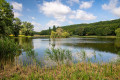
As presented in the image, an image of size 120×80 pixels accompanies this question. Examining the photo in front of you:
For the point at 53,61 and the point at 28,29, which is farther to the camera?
the point at 28,29

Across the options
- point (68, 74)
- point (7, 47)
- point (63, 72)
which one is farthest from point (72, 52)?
point (7, 47)

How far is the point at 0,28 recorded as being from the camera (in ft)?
61.1

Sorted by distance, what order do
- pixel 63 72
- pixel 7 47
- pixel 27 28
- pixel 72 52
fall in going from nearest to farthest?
pixel 63 72 → pixel 7 47 → pixel 72 52 → pixel 27 28

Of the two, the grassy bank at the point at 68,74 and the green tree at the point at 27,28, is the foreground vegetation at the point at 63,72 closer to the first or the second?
the grassy bank at the point at 68,74

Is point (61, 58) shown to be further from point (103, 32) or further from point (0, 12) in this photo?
point (103, 32)

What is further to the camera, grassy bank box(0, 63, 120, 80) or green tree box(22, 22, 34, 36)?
green tree box(22, 22, 34, 36)

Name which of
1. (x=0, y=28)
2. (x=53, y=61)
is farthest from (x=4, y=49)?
(x=0, y=28)

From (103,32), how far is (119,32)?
1261 inches

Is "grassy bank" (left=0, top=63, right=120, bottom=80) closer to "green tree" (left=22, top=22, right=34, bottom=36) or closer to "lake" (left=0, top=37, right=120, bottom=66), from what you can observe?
"lake" (left=0, top=37, right=120, bottom=66)

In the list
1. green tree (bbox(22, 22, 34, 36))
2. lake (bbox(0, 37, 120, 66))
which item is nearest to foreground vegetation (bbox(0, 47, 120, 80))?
lake (bbox(0, 37, 120, 66))

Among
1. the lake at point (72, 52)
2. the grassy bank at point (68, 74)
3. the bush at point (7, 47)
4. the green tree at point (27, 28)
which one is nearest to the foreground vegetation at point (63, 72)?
the grassy bank at point (68, 74)

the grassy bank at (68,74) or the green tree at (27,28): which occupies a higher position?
the green tree at (27,28)

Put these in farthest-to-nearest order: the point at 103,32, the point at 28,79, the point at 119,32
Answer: the point at 103,32, the point at 119,32, the point at 28,79

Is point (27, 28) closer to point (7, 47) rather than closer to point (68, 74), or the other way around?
point (7, 47)
